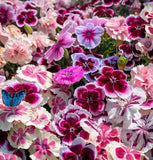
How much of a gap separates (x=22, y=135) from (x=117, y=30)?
0.76 metres

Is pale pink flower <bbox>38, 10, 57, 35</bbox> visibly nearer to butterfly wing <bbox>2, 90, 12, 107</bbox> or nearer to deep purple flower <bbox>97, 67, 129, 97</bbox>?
deep purple flower <bbox>97, 67, 129, 97</bbox>

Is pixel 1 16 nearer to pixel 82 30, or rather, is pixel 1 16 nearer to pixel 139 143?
pixel 82 30

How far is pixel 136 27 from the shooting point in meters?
1.58

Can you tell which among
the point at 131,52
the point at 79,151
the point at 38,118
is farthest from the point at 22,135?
the point at 131,52

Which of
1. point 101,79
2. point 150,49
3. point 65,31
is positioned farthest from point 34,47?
point 150,49

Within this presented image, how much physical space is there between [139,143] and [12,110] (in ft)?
1.66

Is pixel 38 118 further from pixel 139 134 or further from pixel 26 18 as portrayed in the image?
pixel 26 18

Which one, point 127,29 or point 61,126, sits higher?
point 127,29

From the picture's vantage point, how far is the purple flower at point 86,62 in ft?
4.47

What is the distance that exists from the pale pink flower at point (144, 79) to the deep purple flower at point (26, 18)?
0.82 m

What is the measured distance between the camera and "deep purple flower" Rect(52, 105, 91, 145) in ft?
3.61

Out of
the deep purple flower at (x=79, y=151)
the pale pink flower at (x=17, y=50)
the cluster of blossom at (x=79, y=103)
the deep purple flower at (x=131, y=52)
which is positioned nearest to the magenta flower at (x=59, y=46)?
the cluster of blossom at (x=79, y=103)

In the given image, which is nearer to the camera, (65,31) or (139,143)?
(139,143)

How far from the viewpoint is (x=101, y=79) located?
4.07 ft
